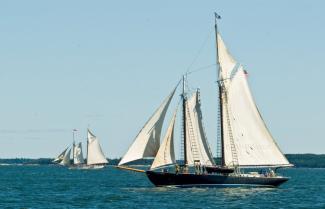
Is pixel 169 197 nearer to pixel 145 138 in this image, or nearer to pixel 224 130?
pixel 145 138

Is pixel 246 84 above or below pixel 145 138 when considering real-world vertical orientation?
above

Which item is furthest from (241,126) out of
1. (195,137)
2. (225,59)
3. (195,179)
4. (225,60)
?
(195,179)

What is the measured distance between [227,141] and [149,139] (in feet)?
39.8

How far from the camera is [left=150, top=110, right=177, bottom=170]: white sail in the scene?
9025 cm

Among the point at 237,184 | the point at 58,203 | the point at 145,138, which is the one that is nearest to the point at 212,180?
the point at 237,184

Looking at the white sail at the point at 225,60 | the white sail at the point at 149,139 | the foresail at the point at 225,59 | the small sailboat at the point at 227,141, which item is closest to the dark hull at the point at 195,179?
the small sailboat at the point at 227,141

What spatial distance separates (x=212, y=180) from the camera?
9425 cm

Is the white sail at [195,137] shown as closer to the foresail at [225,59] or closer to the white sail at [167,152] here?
the white sail at [167,152]

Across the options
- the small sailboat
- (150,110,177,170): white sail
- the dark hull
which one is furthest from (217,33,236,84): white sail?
the dark hull

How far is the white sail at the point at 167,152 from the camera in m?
90.2

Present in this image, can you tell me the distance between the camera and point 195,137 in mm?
95562

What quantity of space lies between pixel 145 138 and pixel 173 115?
5324mm

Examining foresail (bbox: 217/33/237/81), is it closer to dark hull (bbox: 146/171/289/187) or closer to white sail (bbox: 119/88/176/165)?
white sail (bbox: 119/88/176/165)

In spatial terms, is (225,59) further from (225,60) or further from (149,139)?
(149,139)
